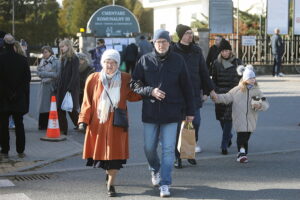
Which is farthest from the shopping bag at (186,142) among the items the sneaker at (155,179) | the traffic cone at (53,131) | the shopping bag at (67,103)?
the shopping bag at (67,103)

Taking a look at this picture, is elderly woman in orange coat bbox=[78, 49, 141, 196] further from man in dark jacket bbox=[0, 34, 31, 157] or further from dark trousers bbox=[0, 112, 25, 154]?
dark trousers bbox=[0, 112, 25, 154]

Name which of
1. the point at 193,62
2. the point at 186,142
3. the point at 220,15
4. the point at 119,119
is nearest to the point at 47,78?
the point at 193,62

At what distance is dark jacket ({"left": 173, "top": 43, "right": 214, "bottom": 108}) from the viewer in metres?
8.19

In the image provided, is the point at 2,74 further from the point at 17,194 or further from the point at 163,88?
the point at 163,88

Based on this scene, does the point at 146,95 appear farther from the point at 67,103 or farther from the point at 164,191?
the point at 67,103

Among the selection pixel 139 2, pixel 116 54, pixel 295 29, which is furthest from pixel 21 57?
pixel 139 2

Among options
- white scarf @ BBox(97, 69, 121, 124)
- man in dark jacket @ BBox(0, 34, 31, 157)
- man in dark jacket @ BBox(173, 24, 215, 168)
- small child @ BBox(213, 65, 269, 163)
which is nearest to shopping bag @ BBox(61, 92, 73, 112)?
man in dark jacket @ BBox(0, 34, 31, 157)

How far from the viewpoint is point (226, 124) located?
9.20m

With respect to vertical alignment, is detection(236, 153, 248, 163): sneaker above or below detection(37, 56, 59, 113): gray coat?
below

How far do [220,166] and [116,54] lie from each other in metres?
2.57

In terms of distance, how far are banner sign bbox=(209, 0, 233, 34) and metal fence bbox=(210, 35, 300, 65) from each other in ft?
2.06

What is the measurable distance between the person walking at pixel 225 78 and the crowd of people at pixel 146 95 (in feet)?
0.05

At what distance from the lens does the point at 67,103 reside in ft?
35.2

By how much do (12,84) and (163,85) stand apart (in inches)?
118
